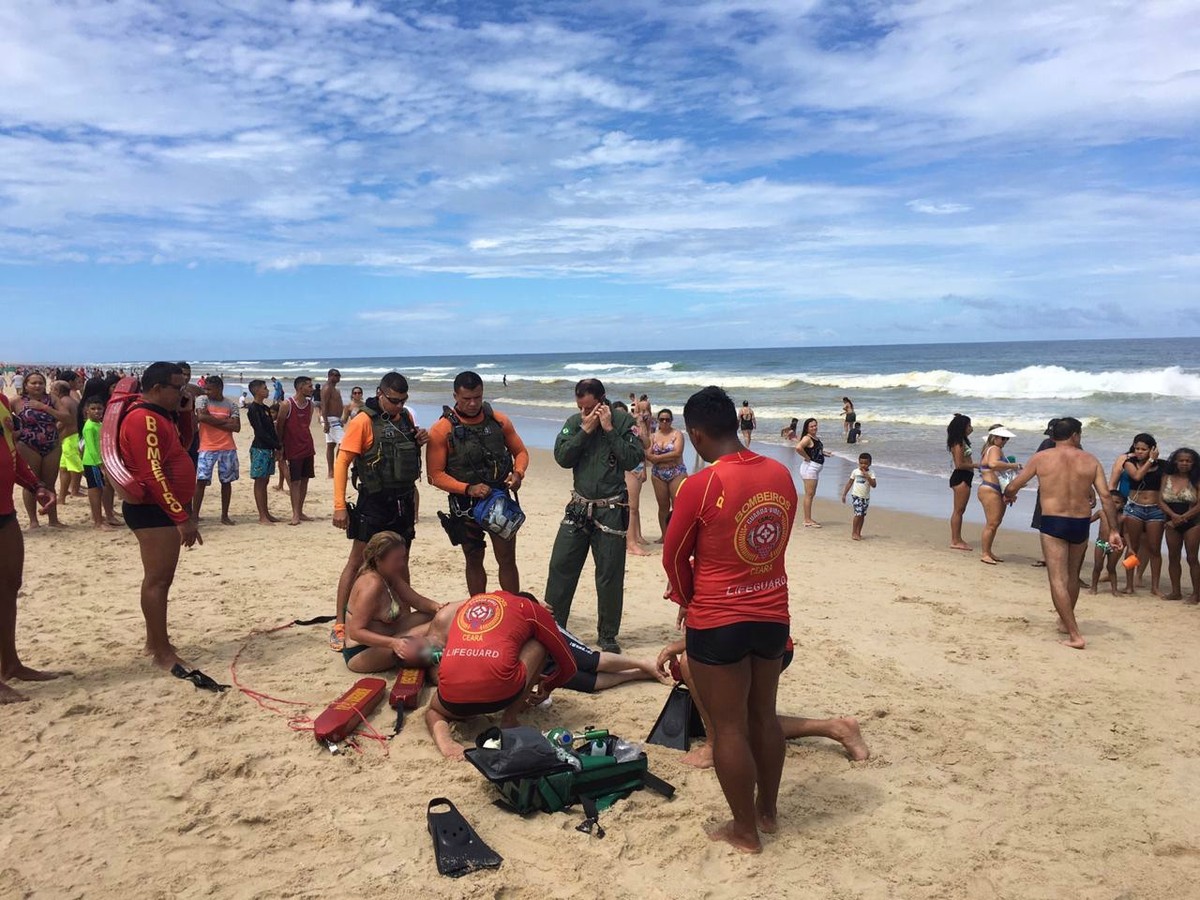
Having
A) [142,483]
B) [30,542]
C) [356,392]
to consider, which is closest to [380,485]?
[142,483]

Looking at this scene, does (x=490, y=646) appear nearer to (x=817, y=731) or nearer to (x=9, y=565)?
(x=817, y=731)

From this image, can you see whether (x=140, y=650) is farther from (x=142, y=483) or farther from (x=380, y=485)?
(x=380, y=485)

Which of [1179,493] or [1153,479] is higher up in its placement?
[1153,479]

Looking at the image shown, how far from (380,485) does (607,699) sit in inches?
82.0

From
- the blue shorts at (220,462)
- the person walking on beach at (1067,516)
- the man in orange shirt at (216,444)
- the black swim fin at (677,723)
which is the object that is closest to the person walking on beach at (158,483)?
the black swim fin at (677,723)

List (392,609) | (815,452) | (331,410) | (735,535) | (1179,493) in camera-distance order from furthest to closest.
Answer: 1. (331,410)
2. (815,452)
3. (1179,493)
4. (392,609)
5. (735,535)

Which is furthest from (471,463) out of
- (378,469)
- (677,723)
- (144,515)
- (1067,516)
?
(1067,516)

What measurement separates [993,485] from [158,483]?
831 cm

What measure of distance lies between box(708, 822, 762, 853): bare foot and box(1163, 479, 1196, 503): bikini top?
6.18 metres

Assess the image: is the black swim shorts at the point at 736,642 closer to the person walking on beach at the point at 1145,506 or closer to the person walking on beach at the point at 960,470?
the person walking on beach at the point at 1145,506

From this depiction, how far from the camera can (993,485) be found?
9250mm

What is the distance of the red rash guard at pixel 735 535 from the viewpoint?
315 cm

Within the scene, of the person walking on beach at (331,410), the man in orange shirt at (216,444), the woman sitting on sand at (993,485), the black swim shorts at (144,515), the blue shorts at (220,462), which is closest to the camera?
the black swim shorts at (144,515)

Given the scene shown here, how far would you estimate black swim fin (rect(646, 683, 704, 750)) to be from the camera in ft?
14.3
